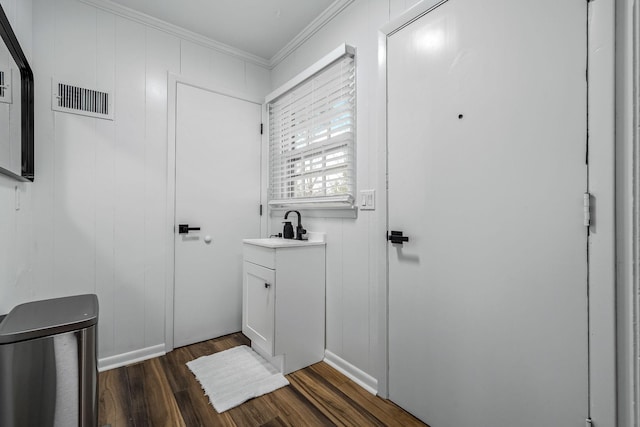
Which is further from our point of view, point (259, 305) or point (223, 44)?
point (223, 44)

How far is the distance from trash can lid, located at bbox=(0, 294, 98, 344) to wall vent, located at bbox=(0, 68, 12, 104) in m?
0.89

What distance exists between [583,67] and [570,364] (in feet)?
3.34

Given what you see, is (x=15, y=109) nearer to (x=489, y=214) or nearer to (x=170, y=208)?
(x=170, y=208)

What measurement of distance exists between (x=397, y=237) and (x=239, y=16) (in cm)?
195

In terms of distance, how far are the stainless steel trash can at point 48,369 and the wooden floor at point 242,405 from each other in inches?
20.1

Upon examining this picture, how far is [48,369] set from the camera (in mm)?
1048

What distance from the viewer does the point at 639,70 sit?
581mm

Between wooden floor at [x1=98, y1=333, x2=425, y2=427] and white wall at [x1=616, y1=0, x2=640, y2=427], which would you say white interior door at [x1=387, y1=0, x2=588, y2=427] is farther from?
wooden floor at [x1=98, y1=333, x2=425, y2=427]

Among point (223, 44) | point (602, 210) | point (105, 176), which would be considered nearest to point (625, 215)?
point (602, 210)

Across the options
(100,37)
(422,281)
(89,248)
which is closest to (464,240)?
(422,281)

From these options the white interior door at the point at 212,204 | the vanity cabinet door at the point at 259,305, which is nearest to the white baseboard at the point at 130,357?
the white interior door at the point at 212,204

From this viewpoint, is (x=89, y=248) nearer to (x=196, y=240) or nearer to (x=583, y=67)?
(x=196, y=240)

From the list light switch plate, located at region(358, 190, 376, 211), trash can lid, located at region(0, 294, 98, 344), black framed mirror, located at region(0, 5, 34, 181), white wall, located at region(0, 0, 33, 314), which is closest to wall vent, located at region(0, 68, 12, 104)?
black framed mirror, located at region(0, 5, 34, 181)

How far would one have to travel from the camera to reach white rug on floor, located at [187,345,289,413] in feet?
5.72
